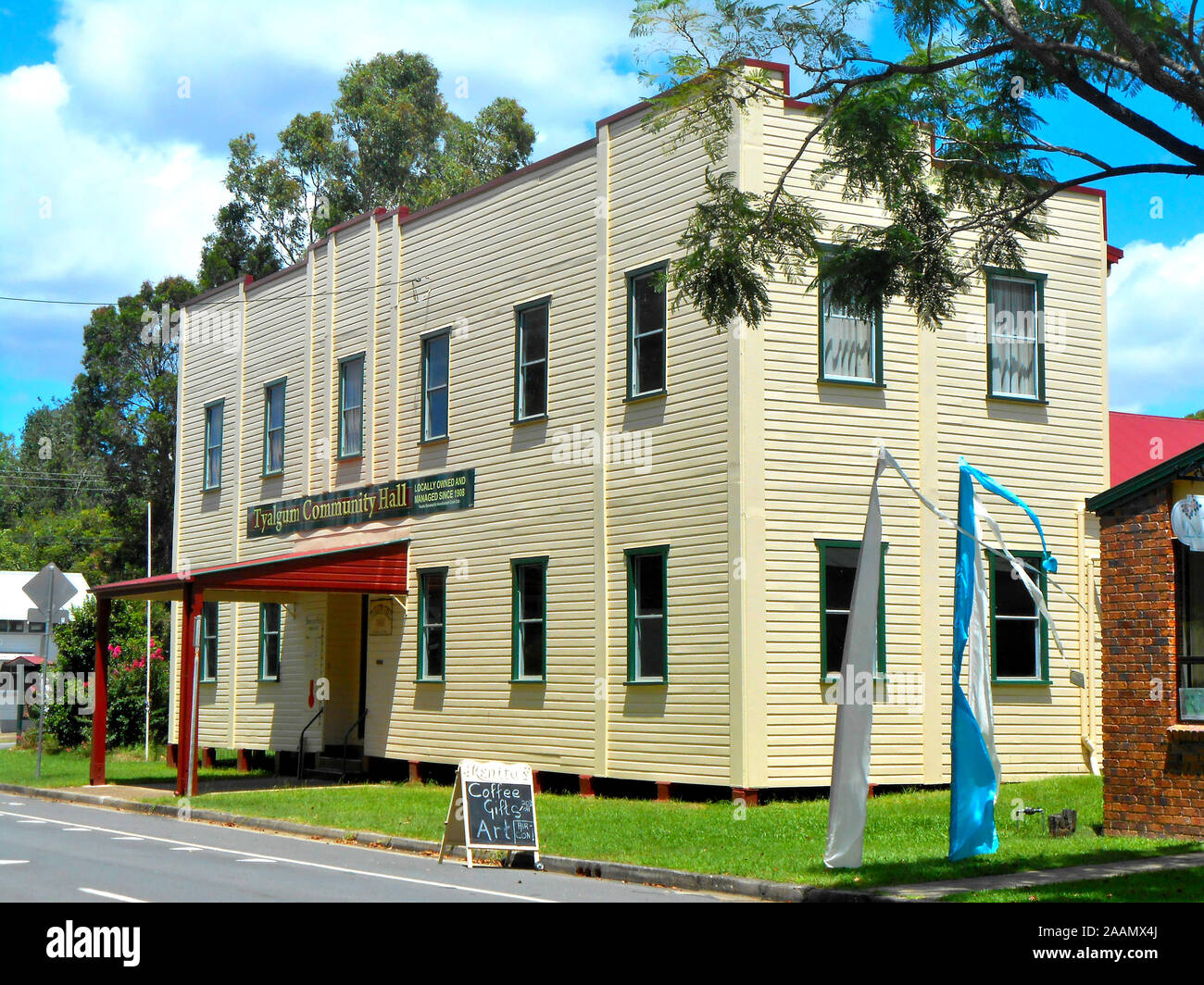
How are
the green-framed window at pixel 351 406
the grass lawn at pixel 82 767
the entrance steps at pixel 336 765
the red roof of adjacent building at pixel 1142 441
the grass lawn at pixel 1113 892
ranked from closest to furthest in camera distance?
1. the grass lawn at pixel 1113 892
2. the red roof of adjacent building at pixel 1142 441
3. the entrance steps at pixel 336 765
4. the green-framed window at pixel 351 406
5. the grass lawn at pixel 82 767

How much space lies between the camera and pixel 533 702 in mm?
21688

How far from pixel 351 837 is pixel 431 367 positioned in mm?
9879

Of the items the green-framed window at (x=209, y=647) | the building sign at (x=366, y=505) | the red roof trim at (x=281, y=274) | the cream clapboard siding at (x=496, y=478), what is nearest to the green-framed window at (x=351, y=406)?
the building sign at (x=366, y=505)

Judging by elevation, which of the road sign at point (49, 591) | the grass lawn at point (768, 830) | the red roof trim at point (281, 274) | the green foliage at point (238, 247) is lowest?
the grass lawn at point (768, 830)

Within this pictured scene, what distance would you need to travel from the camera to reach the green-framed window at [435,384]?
24.3 meters

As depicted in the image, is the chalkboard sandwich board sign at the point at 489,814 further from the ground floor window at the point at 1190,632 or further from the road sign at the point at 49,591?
the road sign at the point at 49,591

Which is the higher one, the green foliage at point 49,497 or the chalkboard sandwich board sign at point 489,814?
the green foliage at point 49,497

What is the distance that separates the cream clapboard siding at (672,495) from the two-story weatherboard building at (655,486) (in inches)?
1.7

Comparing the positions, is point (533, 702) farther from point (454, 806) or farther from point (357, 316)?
point (357, 316)

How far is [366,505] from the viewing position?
84.9ft

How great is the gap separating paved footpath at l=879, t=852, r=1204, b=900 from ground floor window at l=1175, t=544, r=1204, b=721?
165cm

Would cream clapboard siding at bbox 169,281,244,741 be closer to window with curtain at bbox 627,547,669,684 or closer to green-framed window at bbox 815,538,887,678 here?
window with curtain at bbox 627,547,669,684

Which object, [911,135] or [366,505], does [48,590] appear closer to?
[366,505]
